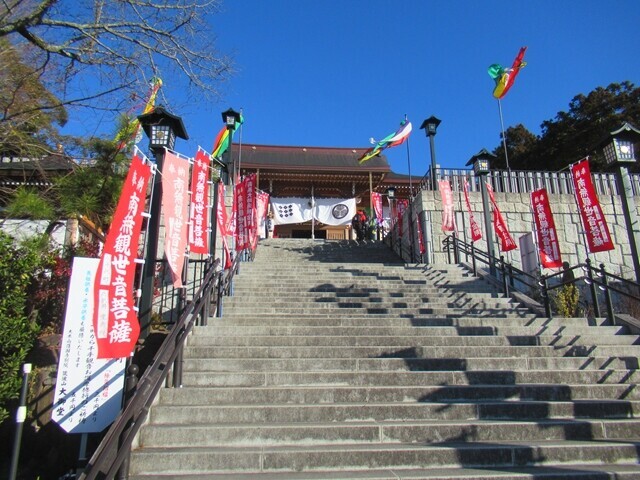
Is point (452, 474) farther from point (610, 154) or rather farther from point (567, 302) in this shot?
point (610, 154)

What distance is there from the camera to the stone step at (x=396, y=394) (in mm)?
4664

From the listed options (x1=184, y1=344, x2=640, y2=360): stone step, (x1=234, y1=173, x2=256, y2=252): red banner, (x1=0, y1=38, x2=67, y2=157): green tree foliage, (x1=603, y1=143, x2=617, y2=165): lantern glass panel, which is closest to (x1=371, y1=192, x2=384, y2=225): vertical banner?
(x1=234, y1=173, x2=256, y2=252): red banner

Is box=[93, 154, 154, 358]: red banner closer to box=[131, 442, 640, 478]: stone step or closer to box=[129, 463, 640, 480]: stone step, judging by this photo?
box=[131, 442, 640, 478]: stone step

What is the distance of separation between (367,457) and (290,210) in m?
17.1

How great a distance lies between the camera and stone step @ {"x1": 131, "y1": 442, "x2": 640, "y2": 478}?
3.66m

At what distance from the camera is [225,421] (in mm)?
4293

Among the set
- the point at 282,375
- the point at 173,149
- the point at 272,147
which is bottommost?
the point at 282,375

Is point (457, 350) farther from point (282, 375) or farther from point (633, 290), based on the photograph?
point (633, 290)

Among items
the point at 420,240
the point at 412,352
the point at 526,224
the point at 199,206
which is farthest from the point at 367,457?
the point at 526,224

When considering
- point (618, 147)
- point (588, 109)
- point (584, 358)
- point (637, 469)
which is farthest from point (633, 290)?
point (588, 109)

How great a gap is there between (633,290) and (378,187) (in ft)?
42.9

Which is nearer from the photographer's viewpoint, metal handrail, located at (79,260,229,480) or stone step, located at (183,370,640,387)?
metal handrail, located at (79,260,229,480)

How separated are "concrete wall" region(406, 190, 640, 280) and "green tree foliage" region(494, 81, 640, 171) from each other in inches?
357

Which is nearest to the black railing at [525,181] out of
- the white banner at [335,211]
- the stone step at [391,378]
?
the white banner at [335,211]
